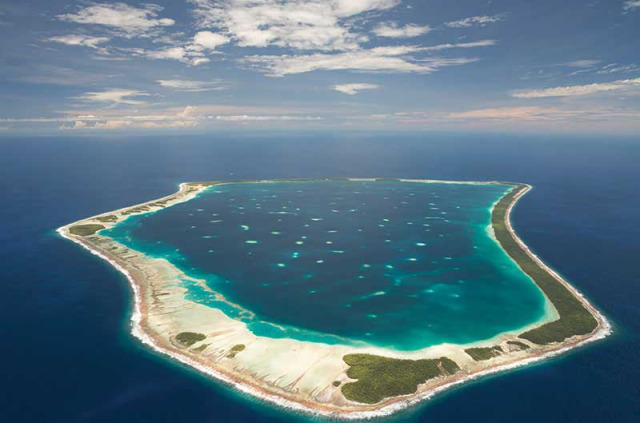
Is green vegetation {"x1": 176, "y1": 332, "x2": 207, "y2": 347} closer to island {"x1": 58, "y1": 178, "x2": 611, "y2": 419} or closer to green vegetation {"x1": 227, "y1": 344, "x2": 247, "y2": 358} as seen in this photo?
island {"x1": 58, "y1": 178, "x2": 611, "y2": 419}

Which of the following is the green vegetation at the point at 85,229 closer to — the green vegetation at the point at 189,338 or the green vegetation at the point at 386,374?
the green vegetation at the point at 189,338

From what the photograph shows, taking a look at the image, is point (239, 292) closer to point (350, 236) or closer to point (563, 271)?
point (350, 236)

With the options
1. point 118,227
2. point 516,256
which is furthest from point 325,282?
point 118,227

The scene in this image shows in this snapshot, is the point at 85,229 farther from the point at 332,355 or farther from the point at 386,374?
the point at 386,374

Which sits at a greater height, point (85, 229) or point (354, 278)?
point (85, 229)

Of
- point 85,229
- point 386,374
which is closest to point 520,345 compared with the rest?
point 386,374

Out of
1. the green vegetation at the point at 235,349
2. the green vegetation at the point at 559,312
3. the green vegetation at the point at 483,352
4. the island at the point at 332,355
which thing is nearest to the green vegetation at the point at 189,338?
the island at the point at 332,355
